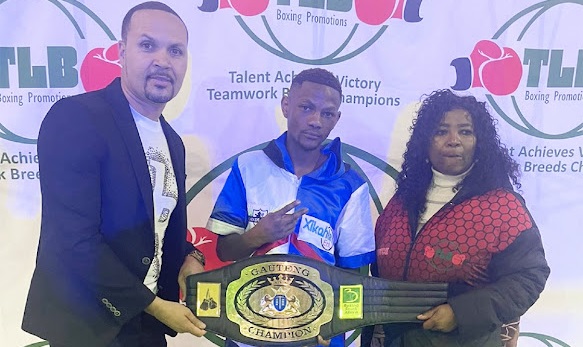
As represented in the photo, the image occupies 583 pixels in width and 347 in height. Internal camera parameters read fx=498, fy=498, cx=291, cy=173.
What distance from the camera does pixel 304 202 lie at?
123 cm

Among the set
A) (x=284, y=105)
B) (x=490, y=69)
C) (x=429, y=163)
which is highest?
(x=490, y=69)

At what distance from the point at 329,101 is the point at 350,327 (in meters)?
0.58

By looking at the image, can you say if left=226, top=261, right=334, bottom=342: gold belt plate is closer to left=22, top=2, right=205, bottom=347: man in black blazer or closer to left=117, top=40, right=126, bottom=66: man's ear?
left=22, top=2, right=205, bottom=347: man in black blazer

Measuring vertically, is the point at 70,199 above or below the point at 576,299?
above

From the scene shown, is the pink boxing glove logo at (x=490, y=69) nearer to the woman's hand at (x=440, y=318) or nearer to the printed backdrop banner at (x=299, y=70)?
the printed backdrop banner at (x=299, y=70)

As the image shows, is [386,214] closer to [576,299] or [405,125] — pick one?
[405,125]

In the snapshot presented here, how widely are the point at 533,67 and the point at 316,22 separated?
0.56 m

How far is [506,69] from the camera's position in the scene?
1.25 meters

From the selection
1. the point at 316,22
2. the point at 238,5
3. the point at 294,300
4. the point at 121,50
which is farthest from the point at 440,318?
the point at 121,50

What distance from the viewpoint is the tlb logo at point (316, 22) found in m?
1.20

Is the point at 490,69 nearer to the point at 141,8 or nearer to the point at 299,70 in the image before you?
the point at 299,70

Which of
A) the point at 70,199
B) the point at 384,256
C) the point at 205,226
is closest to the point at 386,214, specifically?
the point at 384,256

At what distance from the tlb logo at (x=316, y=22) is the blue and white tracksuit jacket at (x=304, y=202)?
22 cm

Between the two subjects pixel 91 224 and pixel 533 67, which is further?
pixel 533 67
